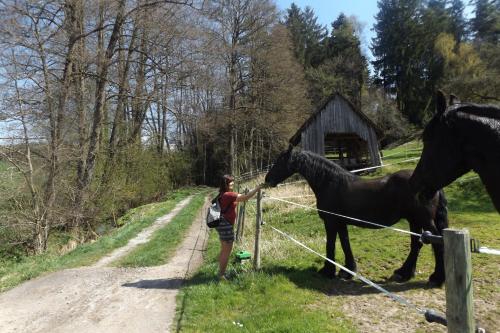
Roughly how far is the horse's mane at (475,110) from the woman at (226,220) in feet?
13.6

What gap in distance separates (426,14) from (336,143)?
27.9m

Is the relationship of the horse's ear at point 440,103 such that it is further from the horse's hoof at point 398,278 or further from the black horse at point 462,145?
the horse's hoof at point 398,278

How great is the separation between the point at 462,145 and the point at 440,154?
167 millimetres

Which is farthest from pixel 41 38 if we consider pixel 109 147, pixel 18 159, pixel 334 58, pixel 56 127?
pixel 334 58

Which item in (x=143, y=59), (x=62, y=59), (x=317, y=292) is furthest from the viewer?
(x=143, y=59)

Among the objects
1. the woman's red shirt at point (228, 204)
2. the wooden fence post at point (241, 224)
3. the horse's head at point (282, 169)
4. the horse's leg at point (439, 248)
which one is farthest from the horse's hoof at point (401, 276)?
the wooden fence post at point (241, 224)

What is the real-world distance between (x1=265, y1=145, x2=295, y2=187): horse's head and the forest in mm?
9795

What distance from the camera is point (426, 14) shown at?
153 ft

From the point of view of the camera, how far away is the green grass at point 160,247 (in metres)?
9.18

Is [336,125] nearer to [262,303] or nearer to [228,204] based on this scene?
[228,204]

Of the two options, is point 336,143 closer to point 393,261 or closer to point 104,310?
point 393,261

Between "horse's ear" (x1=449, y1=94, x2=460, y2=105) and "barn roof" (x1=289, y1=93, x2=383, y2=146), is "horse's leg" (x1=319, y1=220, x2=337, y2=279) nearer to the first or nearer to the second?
"horse's ear" (x1=449, y1=94, x2=460, y2=105)

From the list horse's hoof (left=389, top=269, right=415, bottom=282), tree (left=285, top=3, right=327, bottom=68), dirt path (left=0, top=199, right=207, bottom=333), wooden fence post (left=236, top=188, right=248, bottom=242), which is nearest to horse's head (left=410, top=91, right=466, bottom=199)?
horse's hoof (left=389, top=269, right=415, bottom=282)

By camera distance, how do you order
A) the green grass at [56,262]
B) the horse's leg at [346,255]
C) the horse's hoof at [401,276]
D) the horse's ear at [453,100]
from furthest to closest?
1. the green grass at [56,262]
2. the horse's leg at [346,255]
3. the horse's hoof at [401,276]
4. the horse's ear at [453,100]
